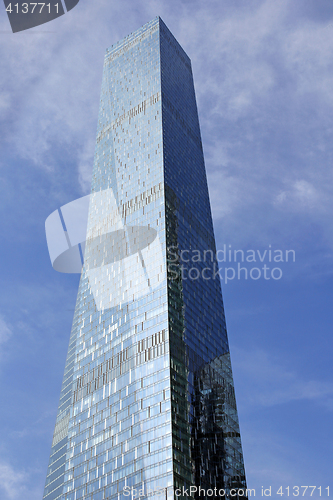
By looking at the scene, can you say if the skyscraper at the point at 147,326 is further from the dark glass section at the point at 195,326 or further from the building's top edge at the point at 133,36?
the building's top edge at the point at 133,36

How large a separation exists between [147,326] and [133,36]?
116 metres

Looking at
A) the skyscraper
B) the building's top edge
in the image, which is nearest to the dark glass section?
the skyscraper

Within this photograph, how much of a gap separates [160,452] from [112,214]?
2594 inches

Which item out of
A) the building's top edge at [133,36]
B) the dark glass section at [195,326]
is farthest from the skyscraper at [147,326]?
the building's top edge at [133,36]

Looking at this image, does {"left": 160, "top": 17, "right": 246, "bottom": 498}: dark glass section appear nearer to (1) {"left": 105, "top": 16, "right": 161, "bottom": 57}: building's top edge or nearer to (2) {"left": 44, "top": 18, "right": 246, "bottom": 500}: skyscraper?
(2) {"left": 44, "top": 18, "right": 246, "bottom": 500}: skyscraper

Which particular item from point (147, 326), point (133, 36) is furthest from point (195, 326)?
point (133, 36)

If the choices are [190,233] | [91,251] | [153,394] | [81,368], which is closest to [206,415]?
[153,394]

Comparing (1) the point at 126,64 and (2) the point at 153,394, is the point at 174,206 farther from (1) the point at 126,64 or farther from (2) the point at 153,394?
(1) the point at 126,64

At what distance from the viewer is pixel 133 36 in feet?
596

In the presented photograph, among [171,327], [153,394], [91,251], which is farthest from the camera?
[91,251]

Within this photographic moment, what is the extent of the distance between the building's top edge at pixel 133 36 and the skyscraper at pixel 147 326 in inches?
783

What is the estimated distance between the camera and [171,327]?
10131 cm

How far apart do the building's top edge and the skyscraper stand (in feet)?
65.3

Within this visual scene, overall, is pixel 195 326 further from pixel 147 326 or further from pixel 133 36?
pixel 133 36
